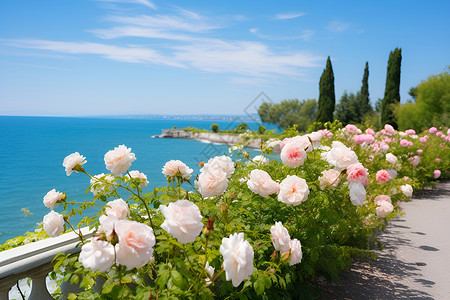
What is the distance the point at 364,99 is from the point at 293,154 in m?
34.9

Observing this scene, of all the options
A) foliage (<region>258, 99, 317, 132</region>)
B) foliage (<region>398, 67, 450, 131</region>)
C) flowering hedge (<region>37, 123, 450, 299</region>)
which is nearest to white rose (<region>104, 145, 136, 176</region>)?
flowering hedge (<region>37, 123, 450, 299</region>)

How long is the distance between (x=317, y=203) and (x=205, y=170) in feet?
2.84

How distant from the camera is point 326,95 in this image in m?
24.2

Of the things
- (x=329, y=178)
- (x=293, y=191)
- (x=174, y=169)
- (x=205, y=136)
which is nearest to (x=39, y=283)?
(x=174, y=169)

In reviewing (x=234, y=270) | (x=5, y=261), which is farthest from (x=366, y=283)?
(x=5, y=261)

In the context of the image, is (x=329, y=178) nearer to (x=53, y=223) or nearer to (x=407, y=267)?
(x=53, y=223)

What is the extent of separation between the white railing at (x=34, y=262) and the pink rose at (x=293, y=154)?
4.09ft

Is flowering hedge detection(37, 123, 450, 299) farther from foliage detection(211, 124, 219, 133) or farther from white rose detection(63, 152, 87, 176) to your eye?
foliage detection(211, 124, 219, 133)

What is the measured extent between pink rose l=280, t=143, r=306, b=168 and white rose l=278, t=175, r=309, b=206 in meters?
0.29

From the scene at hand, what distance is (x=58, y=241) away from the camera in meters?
1.47

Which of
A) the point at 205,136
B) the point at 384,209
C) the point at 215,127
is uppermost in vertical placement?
the point at 384,209

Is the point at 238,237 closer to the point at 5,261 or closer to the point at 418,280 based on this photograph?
the point at 5,261

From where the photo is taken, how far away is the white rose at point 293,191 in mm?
1646

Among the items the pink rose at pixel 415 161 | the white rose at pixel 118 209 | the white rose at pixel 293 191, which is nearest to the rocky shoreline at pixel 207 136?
the pink rose at pixel 415 161
